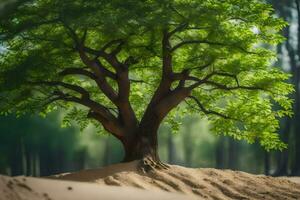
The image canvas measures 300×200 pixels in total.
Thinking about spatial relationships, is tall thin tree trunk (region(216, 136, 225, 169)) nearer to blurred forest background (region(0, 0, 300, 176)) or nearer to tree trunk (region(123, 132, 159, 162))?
blurred forest background (region(0, 0, 300, 176))

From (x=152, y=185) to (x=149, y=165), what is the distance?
182cm

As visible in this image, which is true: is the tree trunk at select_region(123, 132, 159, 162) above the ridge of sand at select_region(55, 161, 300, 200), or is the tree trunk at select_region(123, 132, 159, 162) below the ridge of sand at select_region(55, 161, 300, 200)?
above

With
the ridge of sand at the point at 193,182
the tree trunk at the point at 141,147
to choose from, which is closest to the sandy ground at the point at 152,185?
the ridge of sand at the point at 193,182

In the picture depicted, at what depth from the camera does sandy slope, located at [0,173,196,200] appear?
30.6 feet

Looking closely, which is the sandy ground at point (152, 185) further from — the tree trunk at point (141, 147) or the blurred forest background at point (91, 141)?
the blurred forest background at point (91, 141)

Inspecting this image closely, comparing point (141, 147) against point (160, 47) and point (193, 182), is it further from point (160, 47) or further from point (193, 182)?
point (160, 47)

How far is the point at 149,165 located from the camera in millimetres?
15992

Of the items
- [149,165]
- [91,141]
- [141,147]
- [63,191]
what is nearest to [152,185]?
[149,165]

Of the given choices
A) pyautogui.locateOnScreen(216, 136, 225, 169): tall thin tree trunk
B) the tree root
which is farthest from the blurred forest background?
the tree root

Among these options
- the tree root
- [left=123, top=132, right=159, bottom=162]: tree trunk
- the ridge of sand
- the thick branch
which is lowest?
the ridge of sand

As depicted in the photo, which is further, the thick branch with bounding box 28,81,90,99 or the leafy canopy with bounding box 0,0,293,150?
the thick branch with bounding box 28,81,90,99

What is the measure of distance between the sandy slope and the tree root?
2465 millimetres

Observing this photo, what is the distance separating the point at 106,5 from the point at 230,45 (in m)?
4.10

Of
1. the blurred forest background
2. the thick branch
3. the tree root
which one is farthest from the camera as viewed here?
the blurred forest background
